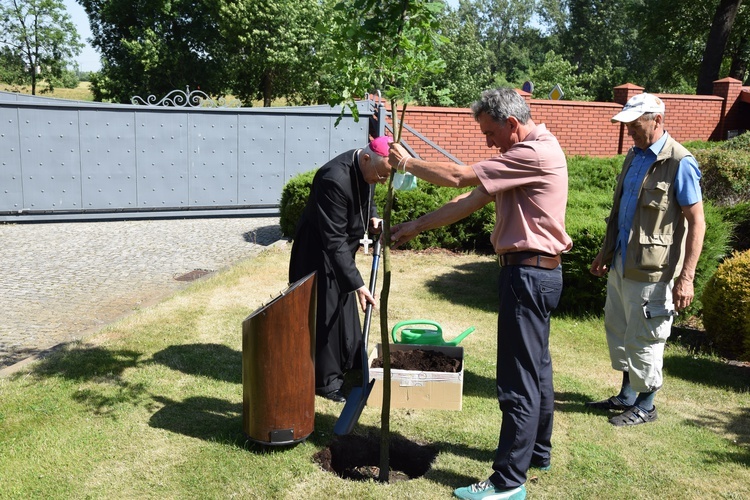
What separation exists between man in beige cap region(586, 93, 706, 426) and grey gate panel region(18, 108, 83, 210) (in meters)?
10.2

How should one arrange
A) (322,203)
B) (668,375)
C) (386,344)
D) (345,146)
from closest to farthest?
(386,344)
(322,203)
(668,375)
(345,146)

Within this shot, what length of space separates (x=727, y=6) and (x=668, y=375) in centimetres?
2430

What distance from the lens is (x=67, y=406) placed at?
4688 mm

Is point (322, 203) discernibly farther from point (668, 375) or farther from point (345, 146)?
point (345, 146)

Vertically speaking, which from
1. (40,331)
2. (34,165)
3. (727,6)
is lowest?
(40,331)

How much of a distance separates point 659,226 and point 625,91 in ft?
51.5

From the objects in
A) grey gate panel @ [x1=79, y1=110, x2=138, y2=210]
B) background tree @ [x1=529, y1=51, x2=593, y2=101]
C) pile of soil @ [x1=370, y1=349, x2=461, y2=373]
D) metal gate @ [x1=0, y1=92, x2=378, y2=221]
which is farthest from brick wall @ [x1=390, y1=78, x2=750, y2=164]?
background tree @ [x1=529, y1=51, x2=593, y2=101]

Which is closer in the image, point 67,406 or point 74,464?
point 74,464

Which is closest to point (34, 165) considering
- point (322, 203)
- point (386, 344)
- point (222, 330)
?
point (222, 330)

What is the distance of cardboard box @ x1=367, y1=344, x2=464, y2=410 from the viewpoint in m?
4.74

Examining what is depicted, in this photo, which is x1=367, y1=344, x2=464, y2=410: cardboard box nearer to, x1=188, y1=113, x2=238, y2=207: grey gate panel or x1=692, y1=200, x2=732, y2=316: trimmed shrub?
x1=692, y1=200, x2=732, y2=316: trimmed shrub

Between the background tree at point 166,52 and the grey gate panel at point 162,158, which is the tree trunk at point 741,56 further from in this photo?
the grey gate panel at point 162,158

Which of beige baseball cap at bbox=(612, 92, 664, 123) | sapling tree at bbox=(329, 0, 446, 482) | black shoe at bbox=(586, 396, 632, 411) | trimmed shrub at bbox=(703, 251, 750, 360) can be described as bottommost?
black shoe at bbox=(586, 396, 632, 411)

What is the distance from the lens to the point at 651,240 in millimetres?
4344
